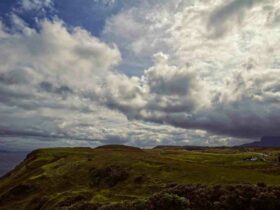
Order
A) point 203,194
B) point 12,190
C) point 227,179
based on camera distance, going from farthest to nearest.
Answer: point 12,190 → point 227,179 → point 203,194

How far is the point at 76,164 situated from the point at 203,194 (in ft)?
205

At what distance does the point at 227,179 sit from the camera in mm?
58625

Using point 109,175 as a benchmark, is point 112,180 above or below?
below

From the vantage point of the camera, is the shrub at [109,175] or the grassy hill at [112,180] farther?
the shrub at [109,175]

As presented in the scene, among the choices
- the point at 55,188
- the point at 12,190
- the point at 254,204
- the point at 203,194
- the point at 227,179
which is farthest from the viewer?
the point at 12,190

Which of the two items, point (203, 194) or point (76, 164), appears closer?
point (203, 194)

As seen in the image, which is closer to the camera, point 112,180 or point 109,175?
point 112,180

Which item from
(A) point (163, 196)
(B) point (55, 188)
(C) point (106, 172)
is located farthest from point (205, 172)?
(B) point (55, 188)

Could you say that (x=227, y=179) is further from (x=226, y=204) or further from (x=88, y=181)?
(x=88, y=181)

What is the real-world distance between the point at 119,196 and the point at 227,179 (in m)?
18.6

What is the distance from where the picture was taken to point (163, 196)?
3878 centimetres

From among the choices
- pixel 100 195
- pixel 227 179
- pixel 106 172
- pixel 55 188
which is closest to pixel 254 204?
pixel 227 179

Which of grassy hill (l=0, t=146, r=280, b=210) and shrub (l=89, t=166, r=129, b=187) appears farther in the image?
shrub (l=89, t=166, r=129, b=187)

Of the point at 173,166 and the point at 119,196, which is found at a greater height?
the point at 173,166
